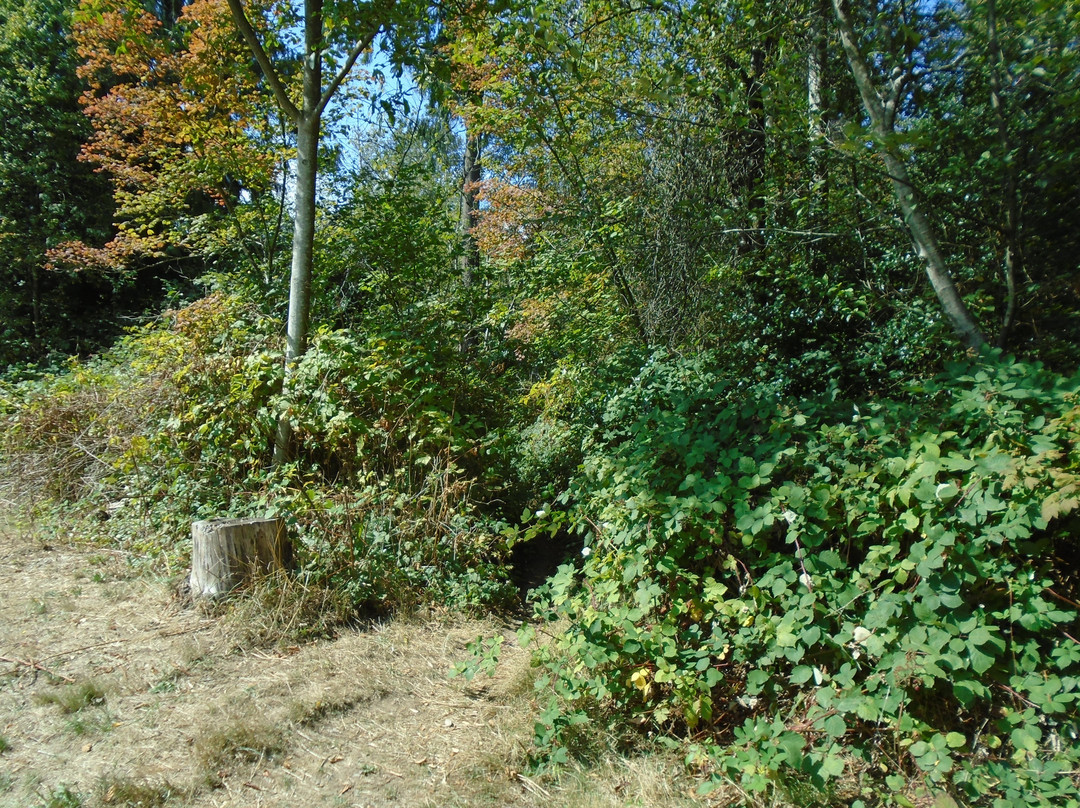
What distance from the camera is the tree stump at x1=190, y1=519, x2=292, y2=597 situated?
4.64 meters

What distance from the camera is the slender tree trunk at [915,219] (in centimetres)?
400

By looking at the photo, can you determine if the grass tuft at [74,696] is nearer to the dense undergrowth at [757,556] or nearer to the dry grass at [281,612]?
the dry grass at [281,612]

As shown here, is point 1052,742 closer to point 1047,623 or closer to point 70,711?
point 1047,623

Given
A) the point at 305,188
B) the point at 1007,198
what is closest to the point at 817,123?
the point at 1007,198

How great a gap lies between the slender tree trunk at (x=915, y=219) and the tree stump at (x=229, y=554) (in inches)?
180

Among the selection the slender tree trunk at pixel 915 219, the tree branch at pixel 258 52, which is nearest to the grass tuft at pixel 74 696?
the tree branch at pixel 258 52

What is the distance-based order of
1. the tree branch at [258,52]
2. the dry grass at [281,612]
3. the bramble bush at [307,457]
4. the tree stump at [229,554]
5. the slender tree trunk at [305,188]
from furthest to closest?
1. the slender tree trunk at [305,188]
2. the tree branch at [258,52]
3. the bramble bush at [307,457]
4. the tree stump at [229,554]
5. the dry grass at [281,612]

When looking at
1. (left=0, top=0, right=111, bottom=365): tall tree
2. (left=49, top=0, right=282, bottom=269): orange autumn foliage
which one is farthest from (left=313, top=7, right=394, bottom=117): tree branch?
(left=0, top=0, right=111, bottom=365): tall tree

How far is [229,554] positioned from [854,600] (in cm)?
385

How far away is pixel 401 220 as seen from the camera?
8.06 metres

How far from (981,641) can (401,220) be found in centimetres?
707

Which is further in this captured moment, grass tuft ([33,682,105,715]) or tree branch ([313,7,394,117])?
tree branch ([313,7,394,117])

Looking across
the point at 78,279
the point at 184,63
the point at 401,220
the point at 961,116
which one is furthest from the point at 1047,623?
the point at 78,279

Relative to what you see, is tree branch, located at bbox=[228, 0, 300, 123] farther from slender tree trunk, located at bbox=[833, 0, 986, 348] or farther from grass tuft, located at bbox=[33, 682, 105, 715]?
grass tuft, located at bbox=[33, 682, 105, 715]
